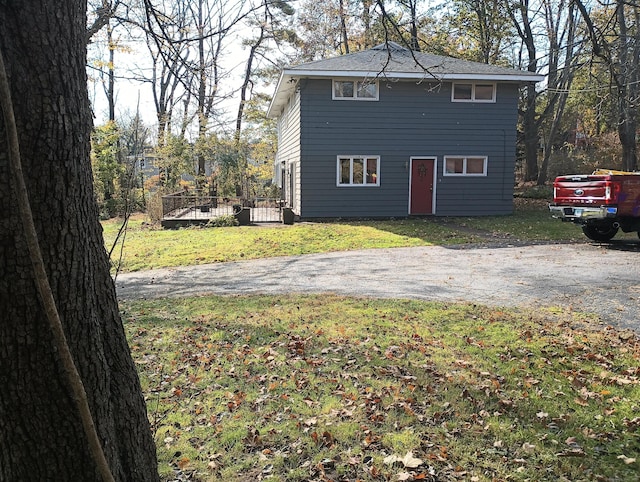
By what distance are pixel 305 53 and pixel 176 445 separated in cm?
3339

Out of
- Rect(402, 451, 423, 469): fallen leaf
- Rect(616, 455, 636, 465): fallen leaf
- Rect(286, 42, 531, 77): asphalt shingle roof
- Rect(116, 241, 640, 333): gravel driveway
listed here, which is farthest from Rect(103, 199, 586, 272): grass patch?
Rect(616, 455, 636, 465): fallen leaf

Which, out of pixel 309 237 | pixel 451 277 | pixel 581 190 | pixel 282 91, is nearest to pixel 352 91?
pixel 282 91

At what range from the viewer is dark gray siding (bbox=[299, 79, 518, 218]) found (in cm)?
1834

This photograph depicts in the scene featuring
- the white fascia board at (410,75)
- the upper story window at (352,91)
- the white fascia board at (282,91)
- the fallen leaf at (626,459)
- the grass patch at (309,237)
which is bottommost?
the fallen leaf at (626,459)

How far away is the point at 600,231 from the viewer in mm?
12961

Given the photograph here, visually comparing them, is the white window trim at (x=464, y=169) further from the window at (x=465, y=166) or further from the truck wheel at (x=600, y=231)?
the truck wheel at (x=600, y=231)

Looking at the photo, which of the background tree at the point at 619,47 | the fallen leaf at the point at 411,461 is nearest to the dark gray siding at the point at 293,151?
the background tree at the point at 619,47

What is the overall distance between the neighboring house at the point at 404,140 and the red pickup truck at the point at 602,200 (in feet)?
22.1

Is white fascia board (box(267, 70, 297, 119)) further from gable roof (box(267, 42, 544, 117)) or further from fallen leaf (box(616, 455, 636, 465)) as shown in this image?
fallen leaf (box(616, 455, 636, 465))

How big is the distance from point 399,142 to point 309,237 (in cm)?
660

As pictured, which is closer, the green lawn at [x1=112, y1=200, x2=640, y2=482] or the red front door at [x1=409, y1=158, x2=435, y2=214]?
the green lawn at [x1=112, y1=200, x2=640, y2=482]

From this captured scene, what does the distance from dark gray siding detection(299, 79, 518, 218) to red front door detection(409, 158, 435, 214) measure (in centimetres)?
28

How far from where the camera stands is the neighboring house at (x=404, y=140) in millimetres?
18250

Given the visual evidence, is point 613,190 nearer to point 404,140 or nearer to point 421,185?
point 421,185
